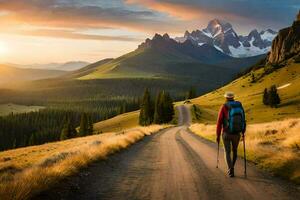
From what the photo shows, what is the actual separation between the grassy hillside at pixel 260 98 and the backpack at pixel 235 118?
3499 inches

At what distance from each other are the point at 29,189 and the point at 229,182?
22.2ft

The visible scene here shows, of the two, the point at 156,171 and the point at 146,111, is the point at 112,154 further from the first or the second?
the point at 146,111

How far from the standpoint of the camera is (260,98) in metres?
144

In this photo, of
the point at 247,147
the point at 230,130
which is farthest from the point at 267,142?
the point at 230,130

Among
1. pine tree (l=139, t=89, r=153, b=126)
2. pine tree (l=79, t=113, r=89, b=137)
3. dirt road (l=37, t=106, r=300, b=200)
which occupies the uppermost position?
dirt road (l=37, t=106, r=300, b=200)

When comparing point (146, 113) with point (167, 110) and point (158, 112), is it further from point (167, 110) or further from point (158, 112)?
point (167, 110)

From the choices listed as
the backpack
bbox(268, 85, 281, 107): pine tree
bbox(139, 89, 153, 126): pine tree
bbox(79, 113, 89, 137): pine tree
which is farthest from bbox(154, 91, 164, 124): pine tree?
the backpack

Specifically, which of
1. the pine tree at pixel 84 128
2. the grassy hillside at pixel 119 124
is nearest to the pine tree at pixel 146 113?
the grassy hillside at pixel 119 124

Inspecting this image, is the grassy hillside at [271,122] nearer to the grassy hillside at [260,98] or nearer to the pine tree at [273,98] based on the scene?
the grassy hillside at [260,98]

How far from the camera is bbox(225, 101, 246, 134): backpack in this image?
14.9 m

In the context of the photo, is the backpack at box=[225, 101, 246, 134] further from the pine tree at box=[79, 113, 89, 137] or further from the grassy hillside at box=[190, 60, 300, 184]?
the pine tree at box=[79, 113, 89, 137]

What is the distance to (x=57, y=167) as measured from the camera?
47.8 feet

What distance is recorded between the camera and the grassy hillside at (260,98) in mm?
112625

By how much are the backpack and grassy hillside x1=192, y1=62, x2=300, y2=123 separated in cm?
8887
